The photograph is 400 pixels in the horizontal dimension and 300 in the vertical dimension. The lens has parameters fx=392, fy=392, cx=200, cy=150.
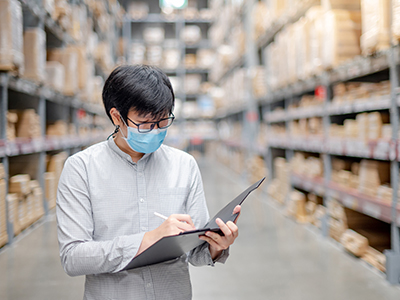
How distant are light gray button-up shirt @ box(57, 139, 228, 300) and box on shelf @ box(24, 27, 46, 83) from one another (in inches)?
132

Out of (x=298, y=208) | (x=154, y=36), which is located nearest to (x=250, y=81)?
(x=298, y=208)

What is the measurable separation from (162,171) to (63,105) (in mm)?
5236

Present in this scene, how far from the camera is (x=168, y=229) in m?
1.16

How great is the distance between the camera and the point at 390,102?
3.03m

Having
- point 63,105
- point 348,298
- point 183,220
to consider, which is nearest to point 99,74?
point 63,105

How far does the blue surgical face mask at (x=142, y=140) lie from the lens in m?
1.32

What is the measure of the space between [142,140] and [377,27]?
2.55 metres

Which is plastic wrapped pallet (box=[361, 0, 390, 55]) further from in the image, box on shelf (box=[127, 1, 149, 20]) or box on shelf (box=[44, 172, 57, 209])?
box on shelf (box=[127, 1, 149, 20])

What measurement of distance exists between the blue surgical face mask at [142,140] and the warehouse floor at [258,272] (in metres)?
1.63

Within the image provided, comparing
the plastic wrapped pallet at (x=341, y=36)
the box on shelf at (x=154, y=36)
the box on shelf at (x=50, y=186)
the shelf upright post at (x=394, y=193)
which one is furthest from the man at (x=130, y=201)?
the box on shelf at (x=154, y=36)

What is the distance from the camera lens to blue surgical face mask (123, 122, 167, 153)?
4.34 feet

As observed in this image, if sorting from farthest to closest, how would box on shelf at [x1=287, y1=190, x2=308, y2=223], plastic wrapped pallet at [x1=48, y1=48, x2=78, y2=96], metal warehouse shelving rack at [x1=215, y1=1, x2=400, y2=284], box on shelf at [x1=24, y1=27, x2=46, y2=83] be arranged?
plastic wrapped pallet at [x1=48, y1=48, x2=78, y2=96], box on shelf at [x1=287, y1=190, x2=308, y2=223], box on shelf at [x1=24, y1=27, x2=46, y2=83], metal warehouse shelving rack at [x1=215, y1=1, x2=400, y2=284]

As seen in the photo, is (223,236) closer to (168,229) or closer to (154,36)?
(168,229)

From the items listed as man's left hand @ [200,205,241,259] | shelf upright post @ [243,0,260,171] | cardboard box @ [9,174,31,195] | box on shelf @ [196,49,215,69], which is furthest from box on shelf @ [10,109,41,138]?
box on shelf @ [196,49,215,69]
